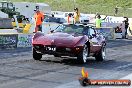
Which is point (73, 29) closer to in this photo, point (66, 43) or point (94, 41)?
point (94, 41)

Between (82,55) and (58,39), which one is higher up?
(58,39)

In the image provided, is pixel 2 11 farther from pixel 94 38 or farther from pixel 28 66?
pixel 28 66

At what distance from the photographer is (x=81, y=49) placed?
48.5 feet

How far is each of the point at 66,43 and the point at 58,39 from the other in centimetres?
32

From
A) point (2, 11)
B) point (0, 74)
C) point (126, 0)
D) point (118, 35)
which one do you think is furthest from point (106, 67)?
point (126, 0)

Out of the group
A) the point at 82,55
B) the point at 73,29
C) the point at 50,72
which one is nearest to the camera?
the point at 50,72

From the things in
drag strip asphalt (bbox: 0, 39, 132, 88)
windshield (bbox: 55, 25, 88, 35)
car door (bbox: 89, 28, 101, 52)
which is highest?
windshield (bbox: 55, 25, 88, 35)

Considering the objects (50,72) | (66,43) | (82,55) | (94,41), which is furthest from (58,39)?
(50,72)

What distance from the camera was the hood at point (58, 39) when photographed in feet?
47.7

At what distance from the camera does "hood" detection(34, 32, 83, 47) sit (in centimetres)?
1455

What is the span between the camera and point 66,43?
1458cm

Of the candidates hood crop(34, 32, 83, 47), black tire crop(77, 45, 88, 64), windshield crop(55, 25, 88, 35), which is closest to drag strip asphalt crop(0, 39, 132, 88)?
black tire crop(77, 45, 88, 64)

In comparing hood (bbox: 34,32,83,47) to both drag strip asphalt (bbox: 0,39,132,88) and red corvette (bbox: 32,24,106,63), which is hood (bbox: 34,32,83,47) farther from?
drag strip asphalt (bbox: 0,39,132,88)

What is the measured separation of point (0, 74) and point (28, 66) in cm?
217
